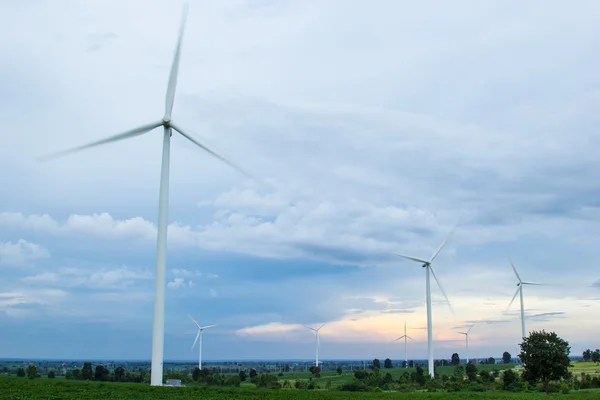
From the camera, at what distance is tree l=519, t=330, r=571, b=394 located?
8406cm

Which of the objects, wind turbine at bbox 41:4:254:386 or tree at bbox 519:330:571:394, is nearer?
wind turbine at bbox 41:4:254:386

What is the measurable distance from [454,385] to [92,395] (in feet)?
209

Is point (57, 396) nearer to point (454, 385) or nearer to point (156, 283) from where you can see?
point (156, 283)

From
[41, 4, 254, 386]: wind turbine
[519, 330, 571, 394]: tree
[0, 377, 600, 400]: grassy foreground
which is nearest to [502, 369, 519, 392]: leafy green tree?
[519, 330, 571, 394]: tree

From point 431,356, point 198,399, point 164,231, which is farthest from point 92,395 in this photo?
point 431,356

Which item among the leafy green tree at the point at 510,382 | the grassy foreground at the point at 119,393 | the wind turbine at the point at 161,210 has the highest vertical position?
the wind turbine at the point at 161,210

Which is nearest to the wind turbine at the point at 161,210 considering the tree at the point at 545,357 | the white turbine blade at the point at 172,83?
the white turbine blade at the point at 172,83

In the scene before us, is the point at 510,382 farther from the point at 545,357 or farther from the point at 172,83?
the point at 172,83

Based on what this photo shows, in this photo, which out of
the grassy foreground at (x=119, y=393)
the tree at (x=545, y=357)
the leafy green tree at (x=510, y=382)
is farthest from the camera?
the leafy green tree at (x=510, y=382)

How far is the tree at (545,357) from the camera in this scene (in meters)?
84.1

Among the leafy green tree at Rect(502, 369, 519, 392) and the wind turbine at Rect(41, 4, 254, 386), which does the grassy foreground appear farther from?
the leafy green tree at Rect(502, 369, 519, 392)

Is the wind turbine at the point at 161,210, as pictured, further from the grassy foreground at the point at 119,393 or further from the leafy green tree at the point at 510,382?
the leafy green tree at the point at 510,382

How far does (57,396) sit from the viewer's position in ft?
175

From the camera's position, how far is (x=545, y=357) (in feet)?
276
